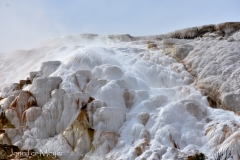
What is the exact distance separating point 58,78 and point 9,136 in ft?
11.0

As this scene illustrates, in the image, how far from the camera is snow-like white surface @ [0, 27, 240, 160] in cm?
1433

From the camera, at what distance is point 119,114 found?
51.1 feet

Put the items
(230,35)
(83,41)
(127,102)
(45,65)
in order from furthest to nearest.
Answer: (83,41) → (230,35) → (45,65) → (127,102)

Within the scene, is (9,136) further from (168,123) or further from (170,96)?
(170,96)

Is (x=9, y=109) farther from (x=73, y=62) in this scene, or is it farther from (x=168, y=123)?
(x=168, y=123)

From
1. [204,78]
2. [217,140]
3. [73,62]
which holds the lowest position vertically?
[217,140]

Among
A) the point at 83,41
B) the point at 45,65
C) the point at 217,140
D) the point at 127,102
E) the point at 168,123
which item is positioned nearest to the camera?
the point at 217,140

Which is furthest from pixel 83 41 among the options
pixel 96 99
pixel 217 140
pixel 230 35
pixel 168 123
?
pixel 217 140

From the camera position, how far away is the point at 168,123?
50.5 feet

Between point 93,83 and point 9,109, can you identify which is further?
point 93,83

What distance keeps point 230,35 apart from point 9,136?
43.8 ft

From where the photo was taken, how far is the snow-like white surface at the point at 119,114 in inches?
564

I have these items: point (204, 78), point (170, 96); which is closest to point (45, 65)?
point (170, 96)

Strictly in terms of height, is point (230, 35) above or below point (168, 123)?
above
